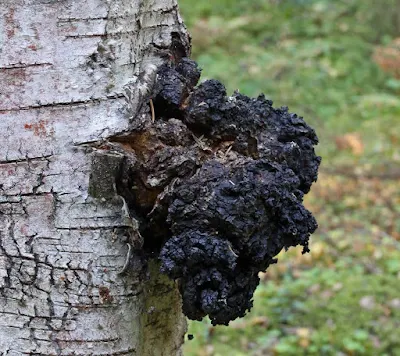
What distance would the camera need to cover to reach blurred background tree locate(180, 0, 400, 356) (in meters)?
3.00

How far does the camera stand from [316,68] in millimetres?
6910

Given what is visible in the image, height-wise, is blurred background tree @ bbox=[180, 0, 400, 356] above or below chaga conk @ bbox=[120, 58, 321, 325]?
above

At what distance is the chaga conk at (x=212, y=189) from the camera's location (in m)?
0.91

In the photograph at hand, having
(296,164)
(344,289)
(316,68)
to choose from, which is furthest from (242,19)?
(296,164)

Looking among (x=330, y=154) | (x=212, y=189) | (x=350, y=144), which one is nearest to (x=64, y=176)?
(x=212, y=189)

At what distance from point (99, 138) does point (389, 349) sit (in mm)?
2391

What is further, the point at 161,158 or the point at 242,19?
the point at 242,19

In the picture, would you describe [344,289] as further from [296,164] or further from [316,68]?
[316,68]

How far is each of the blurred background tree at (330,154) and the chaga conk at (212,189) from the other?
206cm

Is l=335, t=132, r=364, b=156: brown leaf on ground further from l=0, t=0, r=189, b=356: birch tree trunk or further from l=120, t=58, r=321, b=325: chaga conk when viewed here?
l=0, t=0, r=189, b=356: birch tree trunk

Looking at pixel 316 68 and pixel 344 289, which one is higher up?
pixel 316 68

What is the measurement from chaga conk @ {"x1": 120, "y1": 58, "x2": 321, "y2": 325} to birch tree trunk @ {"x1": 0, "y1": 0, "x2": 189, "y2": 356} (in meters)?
0.06

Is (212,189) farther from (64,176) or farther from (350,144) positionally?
(350,144)

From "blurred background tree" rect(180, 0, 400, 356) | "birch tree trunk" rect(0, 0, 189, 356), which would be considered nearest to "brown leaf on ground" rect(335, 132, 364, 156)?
"blurred background tree" rect(180, 0, 400, 356)
